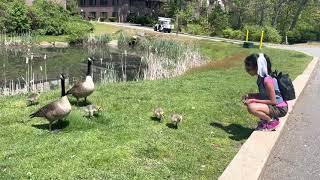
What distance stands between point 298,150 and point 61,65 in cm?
2577

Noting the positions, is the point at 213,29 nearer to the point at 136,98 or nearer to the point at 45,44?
the point at 45,44

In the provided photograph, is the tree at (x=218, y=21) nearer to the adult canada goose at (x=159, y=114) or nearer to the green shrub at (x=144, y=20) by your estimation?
the green shrub at (x=144, y=20)

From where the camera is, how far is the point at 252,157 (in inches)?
355

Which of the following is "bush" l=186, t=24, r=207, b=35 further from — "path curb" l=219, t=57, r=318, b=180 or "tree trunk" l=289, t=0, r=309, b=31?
"path curb" l=219, t=57, r=318, b=180

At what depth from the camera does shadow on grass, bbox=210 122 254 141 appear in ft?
36.0

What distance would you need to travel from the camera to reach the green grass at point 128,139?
7.98 metres

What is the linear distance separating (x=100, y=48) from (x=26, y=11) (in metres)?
11.4

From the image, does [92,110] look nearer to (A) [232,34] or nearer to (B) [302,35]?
(A) [232,34]

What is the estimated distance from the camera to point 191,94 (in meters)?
15.2

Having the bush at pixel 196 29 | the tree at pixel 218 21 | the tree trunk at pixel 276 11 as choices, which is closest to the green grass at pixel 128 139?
the tree at pixel 218 21

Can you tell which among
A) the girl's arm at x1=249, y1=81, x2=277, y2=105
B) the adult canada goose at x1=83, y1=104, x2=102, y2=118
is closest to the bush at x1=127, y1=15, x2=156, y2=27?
the adult canada goose at x1=83, y1=104, x2=102, y2=118

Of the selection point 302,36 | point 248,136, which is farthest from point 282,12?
point 248,136

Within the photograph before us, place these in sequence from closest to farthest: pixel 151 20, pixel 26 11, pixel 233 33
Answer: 1. pixel 26 11
2. pixel 233 33
3. pixel 151 20

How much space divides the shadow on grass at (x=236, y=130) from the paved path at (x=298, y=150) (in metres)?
0.80
